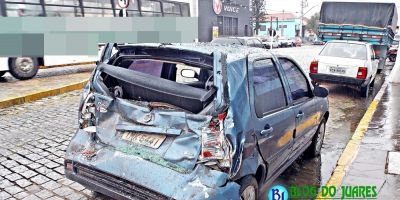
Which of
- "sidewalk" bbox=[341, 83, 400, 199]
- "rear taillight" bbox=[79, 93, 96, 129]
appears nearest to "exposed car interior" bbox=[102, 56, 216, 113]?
"rear taillight" bbox=[79, 93, 96, 129]

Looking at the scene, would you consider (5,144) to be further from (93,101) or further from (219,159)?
(219,159)

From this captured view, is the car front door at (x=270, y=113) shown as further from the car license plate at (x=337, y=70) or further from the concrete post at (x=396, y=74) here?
the concrete post at (x=396, y=74)

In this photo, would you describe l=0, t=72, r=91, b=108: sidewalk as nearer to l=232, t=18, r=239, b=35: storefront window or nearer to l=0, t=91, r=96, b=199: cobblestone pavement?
l=0, t=91, r=96, b=199: cobblestone pavement

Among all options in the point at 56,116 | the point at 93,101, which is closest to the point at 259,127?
the point at 93,101

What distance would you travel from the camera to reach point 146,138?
9.91 ft

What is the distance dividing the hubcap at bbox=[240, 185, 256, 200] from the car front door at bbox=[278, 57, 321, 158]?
110cm

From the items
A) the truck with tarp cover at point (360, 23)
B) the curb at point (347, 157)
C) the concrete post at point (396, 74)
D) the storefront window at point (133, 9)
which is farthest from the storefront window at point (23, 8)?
the truck with tarp cover at point (360, 23)

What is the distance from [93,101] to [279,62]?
2026mm

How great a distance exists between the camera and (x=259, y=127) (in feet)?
10.2

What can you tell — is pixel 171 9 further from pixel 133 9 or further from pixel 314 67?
pixel 314 67

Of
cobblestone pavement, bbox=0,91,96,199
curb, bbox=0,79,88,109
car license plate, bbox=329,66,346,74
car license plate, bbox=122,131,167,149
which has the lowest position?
cobblestone pavement, bbox=0,91,96,199

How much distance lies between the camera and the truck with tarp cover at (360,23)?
1517 centimetres

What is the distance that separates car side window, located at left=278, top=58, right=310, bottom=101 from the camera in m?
4.10

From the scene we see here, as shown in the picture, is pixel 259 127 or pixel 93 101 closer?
pixel 259 127
